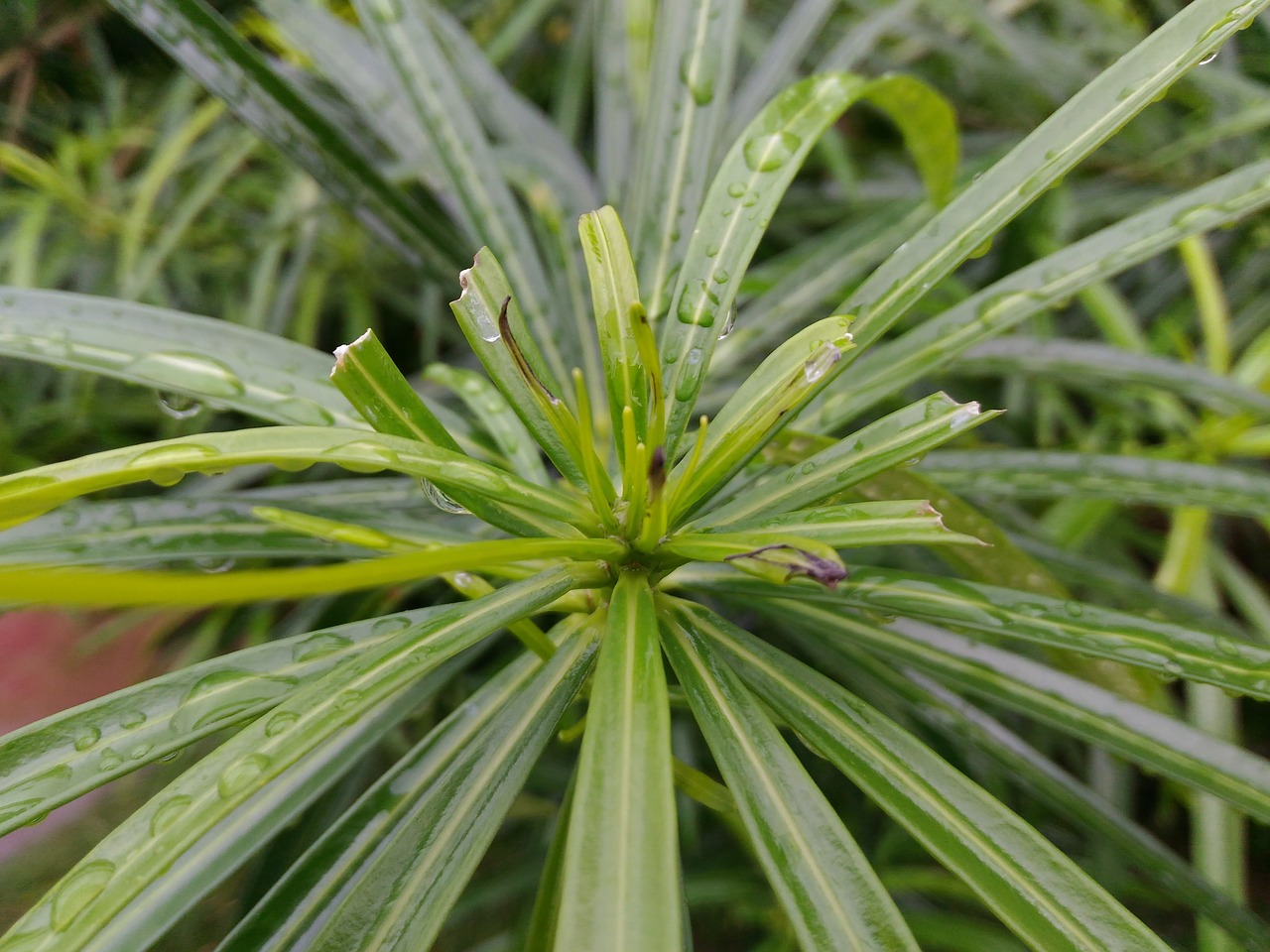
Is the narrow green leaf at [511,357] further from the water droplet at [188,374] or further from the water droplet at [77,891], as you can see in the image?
the water droplet at [77,891]

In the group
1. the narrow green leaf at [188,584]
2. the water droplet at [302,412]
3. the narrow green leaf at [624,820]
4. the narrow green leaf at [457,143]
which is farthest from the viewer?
the narrow green leaf at [457,143]

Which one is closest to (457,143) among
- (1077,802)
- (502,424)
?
(502,424)

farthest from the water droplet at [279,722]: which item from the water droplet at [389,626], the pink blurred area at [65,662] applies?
the pink blurred area at [65,662]

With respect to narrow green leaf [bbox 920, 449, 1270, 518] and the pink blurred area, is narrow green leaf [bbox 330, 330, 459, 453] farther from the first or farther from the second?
the pink blurred area

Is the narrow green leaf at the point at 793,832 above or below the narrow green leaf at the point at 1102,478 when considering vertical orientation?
below

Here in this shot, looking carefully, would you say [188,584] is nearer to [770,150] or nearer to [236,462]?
[236,462]
